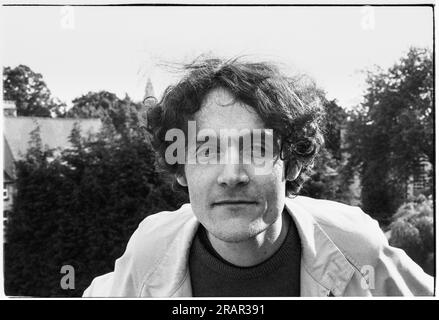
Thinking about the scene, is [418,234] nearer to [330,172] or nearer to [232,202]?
[330,172]

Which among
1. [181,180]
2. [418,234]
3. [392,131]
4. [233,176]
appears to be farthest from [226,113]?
[418,234]

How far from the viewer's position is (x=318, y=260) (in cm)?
171

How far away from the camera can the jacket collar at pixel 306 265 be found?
171 centimetres

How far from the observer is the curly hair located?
1709mm

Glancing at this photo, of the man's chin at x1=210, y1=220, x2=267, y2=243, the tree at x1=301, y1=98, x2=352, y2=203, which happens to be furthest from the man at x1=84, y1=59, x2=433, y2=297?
the tree at x1=301, y1=98, x2=352, y2=203

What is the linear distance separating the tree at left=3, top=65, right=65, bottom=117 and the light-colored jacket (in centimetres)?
69

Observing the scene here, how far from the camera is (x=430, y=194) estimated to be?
1.97 m

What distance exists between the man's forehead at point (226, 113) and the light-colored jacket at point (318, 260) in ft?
1.16

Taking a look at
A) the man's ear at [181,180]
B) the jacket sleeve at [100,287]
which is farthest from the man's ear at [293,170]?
the jacket sleeve at [100,287]

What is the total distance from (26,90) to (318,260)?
1.29 meters

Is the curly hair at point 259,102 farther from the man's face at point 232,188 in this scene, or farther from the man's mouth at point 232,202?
the man's mouth at point 232,202

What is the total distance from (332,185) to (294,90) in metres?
0.44

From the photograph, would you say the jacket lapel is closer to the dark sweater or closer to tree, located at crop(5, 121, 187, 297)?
the dark sweater
